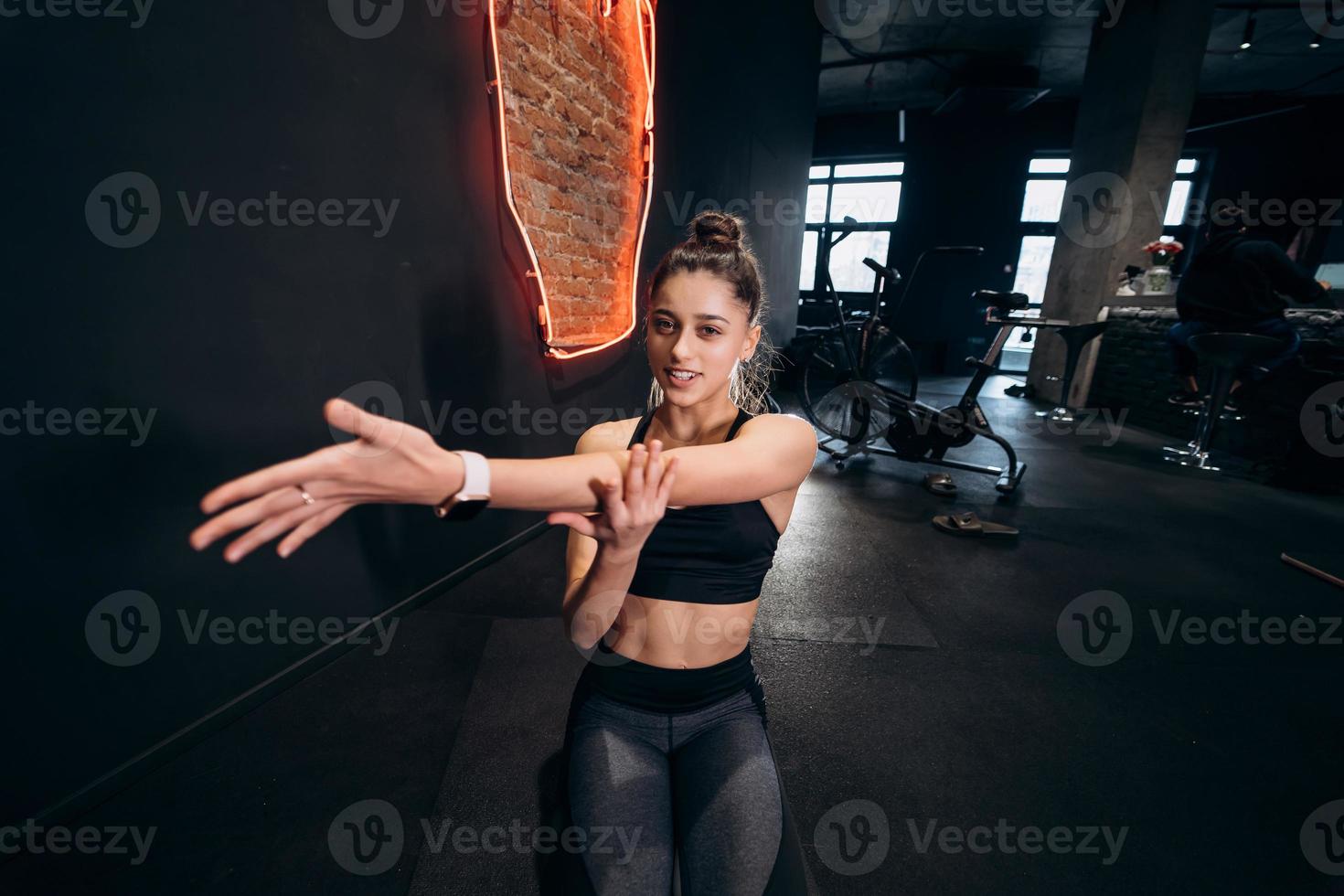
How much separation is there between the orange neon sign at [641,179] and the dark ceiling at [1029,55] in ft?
18.1

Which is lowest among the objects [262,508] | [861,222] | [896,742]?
[896,742]

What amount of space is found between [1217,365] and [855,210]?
770cm

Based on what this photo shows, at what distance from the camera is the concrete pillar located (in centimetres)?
558

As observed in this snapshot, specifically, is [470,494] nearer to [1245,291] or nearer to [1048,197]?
[1245,291]

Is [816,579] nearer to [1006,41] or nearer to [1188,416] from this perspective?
[1188,416]

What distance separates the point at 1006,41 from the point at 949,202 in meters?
2.44

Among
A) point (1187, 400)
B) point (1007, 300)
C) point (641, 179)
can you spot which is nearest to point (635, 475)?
point (641, 179)

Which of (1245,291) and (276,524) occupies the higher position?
(1245,291)

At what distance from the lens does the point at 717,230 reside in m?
1.19

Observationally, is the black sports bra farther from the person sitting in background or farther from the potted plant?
the potted plant

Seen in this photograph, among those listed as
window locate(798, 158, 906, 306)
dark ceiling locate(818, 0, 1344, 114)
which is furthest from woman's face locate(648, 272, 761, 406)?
window locate(798, 158, 906, 306)

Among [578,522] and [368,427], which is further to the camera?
[578,522]

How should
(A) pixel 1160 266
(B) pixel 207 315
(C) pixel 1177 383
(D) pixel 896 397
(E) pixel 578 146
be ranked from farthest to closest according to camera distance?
(A) pixel 1160 266 → (C) pixel 1177 383 → (D) pixel 896 397 → (E) pixel 578 146 → (B) pixel 207 315

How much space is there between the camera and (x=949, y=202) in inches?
368
